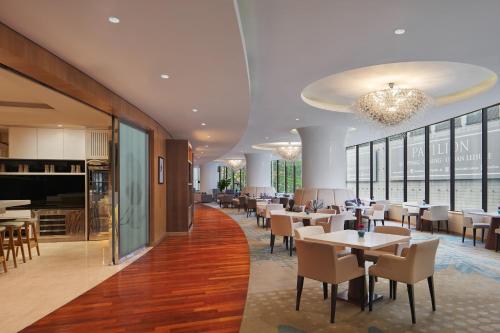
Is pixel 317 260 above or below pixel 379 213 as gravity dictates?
above

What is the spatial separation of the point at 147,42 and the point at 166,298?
3125 millimetres

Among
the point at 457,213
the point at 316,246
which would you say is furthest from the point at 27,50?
the point at 457,213

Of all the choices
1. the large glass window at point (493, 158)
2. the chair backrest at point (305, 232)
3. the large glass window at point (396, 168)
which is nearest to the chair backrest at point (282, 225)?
the chair backrest at point (305, 232)

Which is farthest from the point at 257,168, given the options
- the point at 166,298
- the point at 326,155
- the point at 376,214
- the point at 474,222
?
the point at 166,298

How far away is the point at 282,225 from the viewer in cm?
673

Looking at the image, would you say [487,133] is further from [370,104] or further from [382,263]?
[382,263]

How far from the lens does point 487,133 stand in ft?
28.5

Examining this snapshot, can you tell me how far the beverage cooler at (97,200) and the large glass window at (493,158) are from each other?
32.5 feet

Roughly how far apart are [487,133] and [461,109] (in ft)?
3.81

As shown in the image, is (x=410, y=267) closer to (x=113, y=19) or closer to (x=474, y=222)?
(x=113, y=19)

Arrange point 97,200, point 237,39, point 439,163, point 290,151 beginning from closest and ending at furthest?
1. point 237,39
2. point 97,200
3. point 439,163
4. point 290,151

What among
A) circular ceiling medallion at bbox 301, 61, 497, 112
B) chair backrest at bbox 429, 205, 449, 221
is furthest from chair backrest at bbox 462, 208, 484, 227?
circular ceiling medallion at bbox 301, 61, 497, 112

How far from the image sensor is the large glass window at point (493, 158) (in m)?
8.37

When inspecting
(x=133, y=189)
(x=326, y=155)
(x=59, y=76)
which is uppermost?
(x=59, y=76)
